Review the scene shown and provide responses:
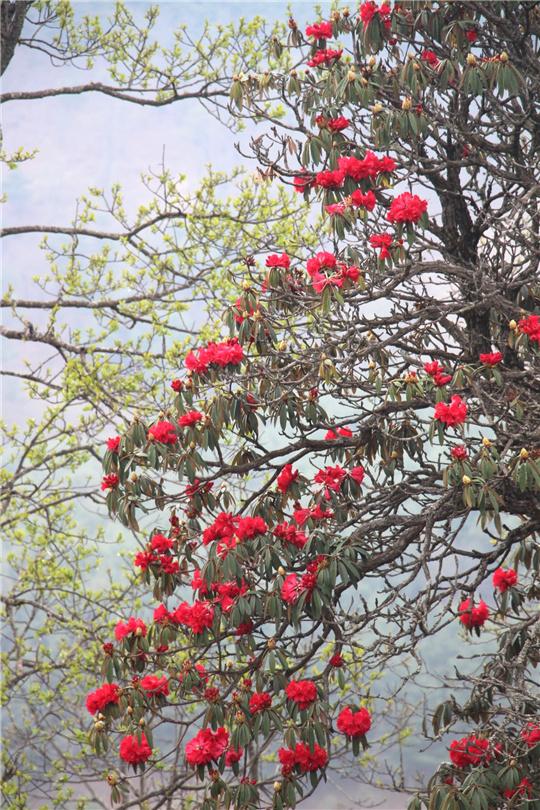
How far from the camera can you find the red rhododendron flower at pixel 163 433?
282 cm

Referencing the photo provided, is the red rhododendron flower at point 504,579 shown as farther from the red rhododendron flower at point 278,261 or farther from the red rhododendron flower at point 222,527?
the red rhododendron flower at point 278,261

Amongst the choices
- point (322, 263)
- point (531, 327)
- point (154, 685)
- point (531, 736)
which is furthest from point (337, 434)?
point (531, 736)

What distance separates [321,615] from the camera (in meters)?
2.71

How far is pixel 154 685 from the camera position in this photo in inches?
113

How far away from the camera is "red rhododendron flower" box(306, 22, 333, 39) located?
11.0ft

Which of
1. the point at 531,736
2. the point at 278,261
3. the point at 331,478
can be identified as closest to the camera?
the point at 531,736

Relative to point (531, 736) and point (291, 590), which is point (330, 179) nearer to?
point (291, 590)

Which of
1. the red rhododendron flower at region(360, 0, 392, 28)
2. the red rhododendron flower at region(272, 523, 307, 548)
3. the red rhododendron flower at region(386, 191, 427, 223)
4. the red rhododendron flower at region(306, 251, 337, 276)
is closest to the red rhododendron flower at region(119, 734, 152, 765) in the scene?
the red rhododendron flower at region(272, 523, 307, 548)

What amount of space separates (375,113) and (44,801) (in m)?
4.26

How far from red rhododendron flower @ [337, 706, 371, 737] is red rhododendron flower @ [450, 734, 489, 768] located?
264 millimetres

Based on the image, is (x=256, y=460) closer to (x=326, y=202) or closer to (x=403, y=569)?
(x=403, y=569)

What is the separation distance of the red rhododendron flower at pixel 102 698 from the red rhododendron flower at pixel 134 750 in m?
0.13


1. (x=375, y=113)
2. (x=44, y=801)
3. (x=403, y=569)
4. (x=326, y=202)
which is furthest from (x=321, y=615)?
(x=44, y=801)

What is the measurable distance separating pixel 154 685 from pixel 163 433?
0.76m
